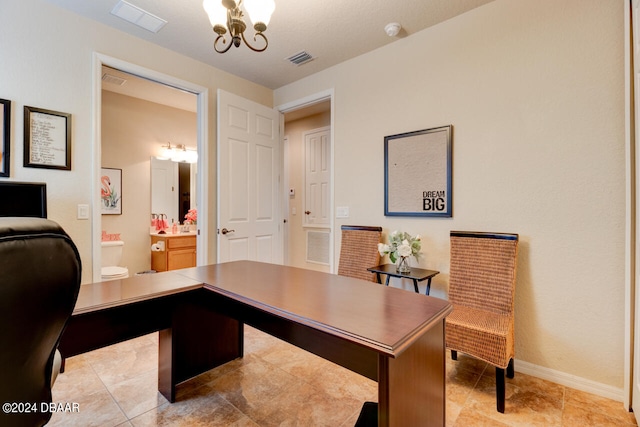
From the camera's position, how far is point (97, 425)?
5.04ft

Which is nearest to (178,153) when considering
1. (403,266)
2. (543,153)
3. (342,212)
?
(342,212)

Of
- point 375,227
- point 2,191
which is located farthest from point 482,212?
point 2,191

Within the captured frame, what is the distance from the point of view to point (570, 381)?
6.32ft

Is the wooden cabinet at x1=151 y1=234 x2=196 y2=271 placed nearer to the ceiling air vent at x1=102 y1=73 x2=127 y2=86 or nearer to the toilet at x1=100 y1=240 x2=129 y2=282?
the toilet at x1=100 y1=240 x2=129 y2=282

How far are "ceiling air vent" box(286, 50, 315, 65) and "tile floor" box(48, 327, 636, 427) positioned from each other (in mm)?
2725

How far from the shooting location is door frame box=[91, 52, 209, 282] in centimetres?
243

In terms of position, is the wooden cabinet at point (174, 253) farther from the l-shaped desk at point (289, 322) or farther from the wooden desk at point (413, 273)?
the wooden desk at point (413, 273)

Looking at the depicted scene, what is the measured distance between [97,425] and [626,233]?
3.06 m

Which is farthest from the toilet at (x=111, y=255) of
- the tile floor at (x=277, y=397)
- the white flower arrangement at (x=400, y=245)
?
the white flower arrangement at (x=400, y=245)

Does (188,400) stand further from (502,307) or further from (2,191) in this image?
(502,307)

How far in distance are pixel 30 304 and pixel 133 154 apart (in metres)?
4.28

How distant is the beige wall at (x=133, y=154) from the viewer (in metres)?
3.99

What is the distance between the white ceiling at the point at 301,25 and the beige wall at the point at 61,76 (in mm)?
122

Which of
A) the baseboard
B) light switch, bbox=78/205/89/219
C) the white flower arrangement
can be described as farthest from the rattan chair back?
light switch, bbox=78/205/89/219
